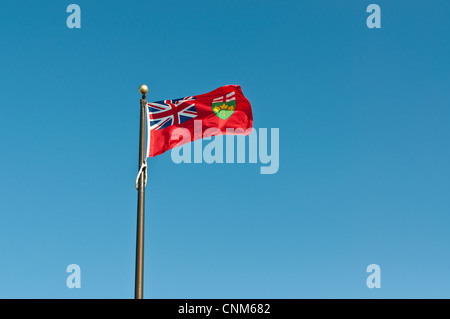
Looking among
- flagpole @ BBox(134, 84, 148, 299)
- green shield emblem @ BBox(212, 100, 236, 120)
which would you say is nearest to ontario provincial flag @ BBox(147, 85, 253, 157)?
green shield emblem @ BBox(212, 100, 236, 120)

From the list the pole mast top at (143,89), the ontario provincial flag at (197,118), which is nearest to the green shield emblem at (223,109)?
the ontario provincial flag at (197,118)

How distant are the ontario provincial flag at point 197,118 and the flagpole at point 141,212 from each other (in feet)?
3.09

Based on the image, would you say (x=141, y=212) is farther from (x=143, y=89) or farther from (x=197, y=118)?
(x=197, y=118)

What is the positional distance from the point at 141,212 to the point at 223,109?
4.82 meters

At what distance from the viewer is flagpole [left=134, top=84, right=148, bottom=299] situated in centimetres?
1369

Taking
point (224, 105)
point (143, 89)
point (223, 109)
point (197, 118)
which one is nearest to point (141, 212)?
point (143, 89)

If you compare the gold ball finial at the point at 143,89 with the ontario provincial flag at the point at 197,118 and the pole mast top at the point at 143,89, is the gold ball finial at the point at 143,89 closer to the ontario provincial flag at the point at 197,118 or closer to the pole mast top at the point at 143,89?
the pole mast top at the point at 143,89

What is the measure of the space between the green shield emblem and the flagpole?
8.70 ft

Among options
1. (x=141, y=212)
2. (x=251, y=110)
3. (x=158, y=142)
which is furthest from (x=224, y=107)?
(x=141, y=212)

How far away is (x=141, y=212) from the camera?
14492 mm

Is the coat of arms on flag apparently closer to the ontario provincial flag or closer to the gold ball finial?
the ontario provincial flag
